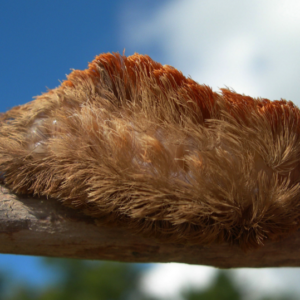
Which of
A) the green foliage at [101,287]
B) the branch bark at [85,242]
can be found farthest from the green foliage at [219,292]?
the branch bark at [85,242]

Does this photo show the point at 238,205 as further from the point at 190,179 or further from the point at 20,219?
the point at 20,219

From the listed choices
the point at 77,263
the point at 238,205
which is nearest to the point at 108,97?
the point at 238,205

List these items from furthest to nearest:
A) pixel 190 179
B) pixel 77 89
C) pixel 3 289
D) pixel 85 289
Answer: pixel 85 289 < pixel 3 289 < pixel 77 89 < pixel 190 179

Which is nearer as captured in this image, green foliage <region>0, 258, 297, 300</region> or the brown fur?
the brown fur

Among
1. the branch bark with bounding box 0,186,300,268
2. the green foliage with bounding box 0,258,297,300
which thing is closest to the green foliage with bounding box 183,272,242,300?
the green foliage with bounding box 0,258,297,300

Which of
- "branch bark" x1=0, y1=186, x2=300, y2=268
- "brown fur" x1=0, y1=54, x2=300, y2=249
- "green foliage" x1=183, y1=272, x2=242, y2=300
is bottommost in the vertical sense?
"branch bark" x1=0, y1=186, x2=300, y2=268

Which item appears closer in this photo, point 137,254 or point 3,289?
point 137,254

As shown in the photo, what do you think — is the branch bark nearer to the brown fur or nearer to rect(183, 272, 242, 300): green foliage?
the brown fur
